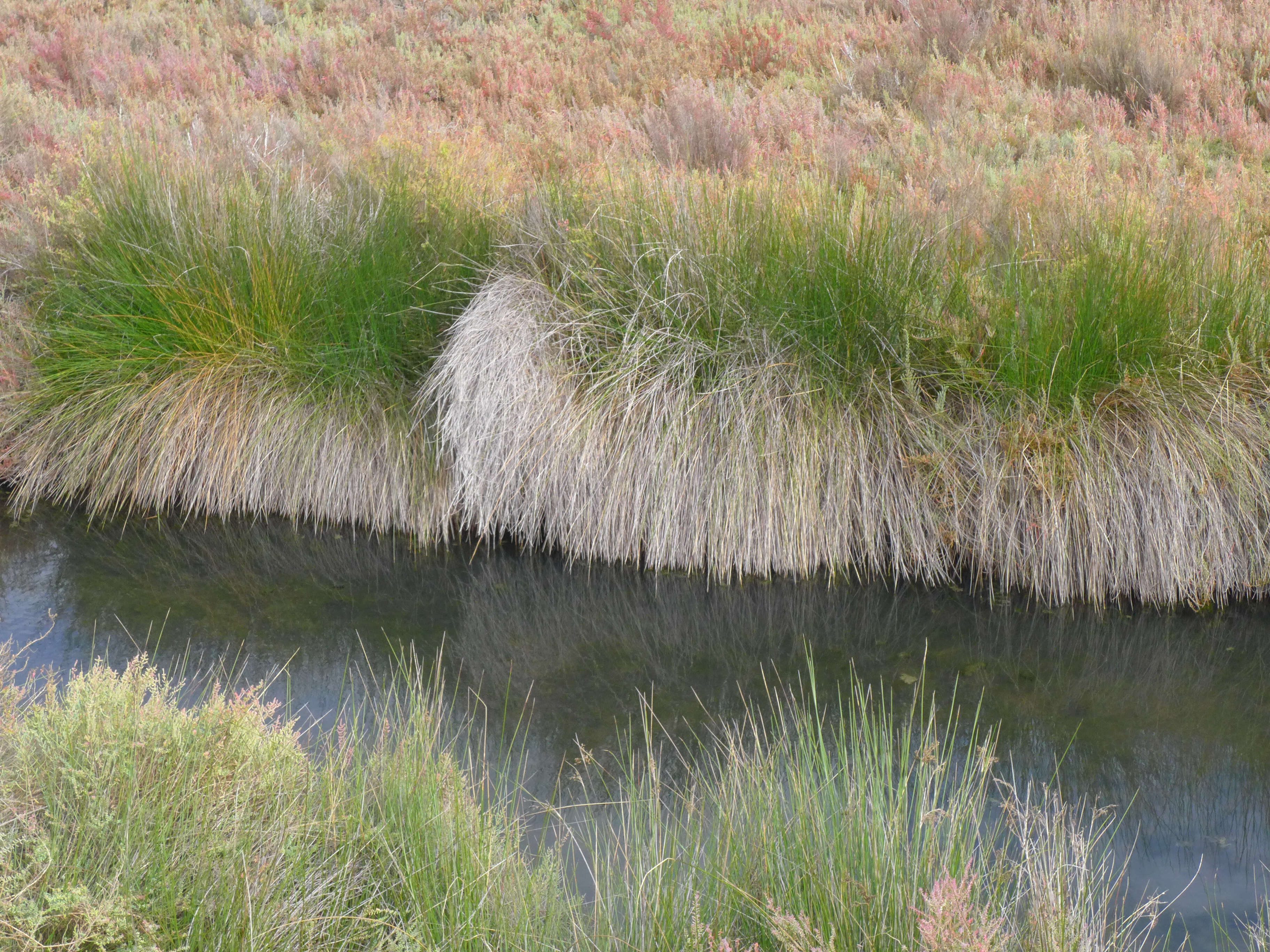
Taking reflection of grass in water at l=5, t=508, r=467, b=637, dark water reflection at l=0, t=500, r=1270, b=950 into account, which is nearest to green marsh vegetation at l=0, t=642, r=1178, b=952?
dark water reflection at l=0, t=500, r=1270, b=950

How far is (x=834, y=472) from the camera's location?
4902 millimetres

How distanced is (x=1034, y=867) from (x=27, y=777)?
245 centimetres

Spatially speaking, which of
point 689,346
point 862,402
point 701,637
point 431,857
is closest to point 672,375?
point 689,346

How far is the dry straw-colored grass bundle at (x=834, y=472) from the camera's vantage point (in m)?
4.55

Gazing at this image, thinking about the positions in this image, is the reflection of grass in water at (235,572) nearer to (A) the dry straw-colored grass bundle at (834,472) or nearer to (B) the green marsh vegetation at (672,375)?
(B) the green marsh vegetation at (672,375)

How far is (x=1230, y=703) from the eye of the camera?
4.03m

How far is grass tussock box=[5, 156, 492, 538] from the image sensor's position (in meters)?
5.54

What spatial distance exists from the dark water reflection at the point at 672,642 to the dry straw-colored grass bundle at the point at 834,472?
0.18m

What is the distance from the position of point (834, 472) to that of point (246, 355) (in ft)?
10.5

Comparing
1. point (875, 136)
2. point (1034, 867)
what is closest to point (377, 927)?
point (1034, 867)

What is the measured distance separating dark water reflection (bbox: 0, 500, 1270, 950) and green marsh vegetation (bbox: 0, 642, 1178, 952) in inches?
28.9

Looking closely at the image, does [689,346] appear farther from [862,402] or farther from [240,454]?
[240,454]

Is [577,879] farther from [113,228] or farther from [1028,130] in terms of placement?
[1028,130]

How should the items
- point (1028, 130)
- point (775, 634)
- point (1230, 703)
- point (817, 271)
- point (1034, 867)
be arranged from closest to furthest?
point (1034, 867) < point (1230, 703) < point (775, 634) < point (817, 271) < point (1028, 130)
